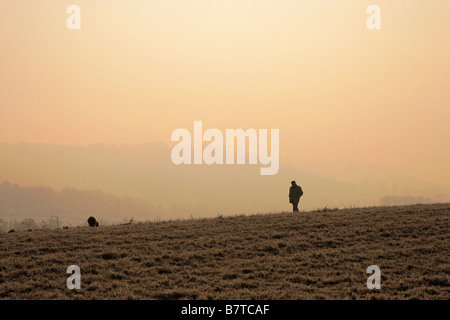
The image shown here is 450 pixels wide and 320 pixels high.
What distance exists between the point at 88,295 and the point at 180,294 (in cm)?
334

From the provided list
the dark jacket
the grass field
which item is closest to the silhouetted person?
the dark jacket

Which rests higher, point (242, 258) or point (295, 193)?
point (295, 193)

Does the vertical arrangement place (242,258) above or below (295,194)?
below

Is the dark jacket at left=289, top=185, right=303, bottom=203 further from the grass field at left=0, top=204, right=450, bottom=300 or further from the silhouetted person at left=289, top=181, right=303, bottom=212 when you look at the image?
the grass field at left=0, top=204, right=450, bottom=300

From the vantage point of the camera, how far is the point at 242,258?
74.0 feet

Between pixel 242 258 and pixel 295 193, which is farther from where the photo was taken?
pixel 295 193

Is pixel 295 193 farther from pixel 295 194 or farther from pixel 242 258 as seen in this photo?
pixel 242 258

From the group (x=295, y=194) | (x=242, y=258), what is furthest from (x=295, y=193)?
(x=242, y=258)

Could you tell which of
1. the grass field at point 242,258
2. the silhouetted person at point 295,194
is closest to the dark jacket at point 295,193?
the silhouetted person at point 295,194

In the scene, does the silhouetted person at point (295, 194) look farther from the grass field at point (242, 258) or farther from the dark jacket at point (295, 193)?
the grass field at point (242, 258)

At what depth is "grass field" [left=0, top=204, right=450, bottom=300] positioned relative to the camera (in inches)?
720

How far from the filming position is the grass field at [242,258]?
18.3 metres
